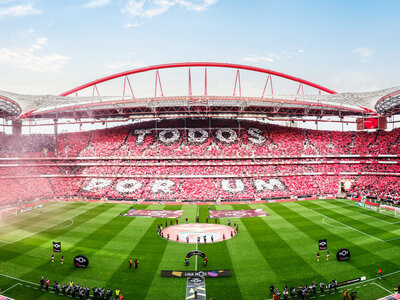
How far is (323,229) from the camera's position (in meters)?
33.8

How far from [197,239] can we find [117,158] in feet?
→ 117

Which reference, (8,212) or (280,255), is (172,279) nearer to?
(280,255)

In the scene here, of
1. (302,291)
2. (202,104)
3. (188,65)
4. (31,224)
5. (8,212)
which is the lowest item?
(302,291)

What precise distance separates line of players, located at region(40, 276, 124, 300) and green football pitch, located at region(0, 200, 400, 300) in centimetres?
64

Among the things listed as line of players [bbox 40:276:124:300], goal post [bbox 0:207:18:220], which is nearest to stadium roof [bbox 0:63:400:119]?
goal post [bbox 0:207:18:220]

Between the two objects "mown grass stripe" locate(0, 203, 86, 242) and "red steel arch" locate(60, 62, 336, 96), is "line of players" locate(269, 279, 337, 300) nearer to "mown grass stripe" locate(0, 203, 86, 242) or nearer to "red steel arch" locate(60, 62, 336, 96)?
"mown grass stripe" locate(0, 203, 86, 242)

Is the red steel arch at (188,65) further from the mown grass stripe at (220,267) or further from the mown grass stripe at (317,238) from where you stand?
the mown grass stripe at (220,267)

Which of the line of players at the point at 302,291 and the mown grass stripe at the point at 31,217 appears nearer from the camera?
the line of players at the point at 302,291

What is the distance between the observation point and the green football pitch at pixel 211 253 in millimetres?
20797

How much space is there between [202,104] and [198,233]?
27.6 meters

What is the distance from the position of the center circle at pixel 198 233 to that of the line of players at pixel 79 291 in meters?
11.6

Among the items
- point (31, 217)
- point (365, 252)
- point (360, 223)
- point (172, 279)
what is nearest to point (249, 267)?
point (172, 279)

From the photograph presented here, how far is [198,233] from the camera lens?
33.0 meters

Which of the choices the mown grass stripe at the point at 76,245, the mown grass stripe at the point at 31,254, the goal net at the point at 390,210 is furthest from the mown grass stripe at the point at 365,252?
the mown grass stripe at the point at 31,254
